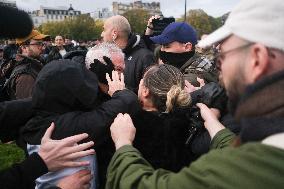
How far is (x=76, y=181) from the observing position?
2184 mm

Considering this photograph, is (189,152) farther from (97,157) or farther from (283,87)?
(283,87)

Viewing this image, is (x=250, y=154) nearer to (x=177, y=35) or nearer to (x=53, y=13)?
(x=177, y=35)

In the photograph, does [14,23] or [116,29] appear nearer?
[14,23]

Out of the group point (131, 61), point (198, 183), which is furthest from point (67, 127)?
point (131, 61)

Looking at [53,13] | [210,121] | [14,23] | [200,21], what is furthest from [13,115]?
[53,13]

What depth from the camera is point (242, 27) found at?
4.81ft

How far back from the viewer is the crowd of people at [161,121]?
1.34 metres

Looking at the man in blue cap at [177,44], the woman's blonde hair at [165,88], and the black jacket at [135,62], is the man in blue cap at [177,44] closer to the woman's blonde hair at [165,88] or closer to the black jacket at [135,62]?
the black jacket at [135,62]

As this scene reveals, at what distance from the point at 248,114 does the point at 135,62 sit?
154 inches

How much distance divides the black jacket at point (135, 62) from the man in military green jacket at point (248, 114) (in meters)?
3.54

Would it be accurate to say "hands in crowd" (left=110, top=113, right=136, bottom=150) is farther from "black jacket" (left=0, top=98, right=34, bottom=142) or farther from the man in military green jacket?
"black jacket" (left=0, top=98, right=34, bottom=142)

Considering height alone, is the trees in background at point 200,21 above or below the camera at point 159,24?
below

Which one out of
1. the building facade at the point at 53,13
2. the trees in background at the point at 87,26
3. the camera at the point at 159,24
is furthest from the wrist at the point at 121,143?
the building facade at the point at 53,13

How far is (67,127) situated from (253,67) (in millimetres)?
1166
